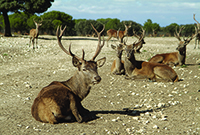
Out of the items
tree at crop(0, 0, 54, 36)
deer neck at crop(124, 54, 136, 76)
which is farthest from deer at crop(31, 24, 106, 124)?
tree at crop(0, 0, 54, 36)

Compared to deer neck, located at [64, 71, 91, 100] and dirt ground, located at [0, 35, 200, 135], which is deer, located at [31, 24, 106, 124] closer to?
deer neck, located at [64, 71, 91, 100]

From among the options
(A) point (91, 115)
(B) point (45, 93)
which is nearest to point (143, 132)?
(A) point (91, 115)

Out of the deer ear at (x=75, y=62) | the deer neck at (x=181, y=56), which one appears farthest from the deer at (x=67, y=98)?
the deer neck at (x=181, y=56)

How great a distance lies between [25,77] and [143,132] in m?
6.68

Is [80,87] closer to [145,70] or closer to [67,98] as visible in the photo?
[67,98]

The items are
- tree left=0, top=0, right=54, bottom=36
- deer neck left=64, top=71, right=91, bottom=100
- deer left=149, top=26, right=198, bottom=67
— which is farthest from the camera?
tree left=0, top=0, right=54, bottom=36

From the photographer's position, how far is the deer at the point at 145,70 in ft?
29.4

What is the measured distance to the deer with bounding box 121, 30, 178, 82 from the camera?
897cm

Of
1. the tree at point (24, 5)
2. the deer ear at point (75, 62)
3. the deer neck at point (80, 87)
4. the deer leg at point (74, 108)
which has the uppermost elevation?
the tree at point (24, 5)

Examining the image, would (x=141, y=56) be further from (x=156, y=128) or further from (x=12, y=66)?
(x=156, y=128)

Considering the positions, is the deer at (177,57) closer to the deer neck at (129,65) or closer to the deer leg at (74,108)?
the deer neck at (129,65)

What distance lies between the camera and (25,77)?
986 cm

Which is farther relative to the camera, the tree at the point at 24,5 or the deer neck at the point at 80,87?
the tree at the point at 24,5

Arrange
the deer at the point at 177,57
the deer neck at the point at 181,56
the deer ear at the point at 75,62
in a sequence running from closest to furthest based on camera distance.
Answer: the deer ear at the point at 75,62 < the deer at the point at 177,57 < the deer neck at the point at 181,56
